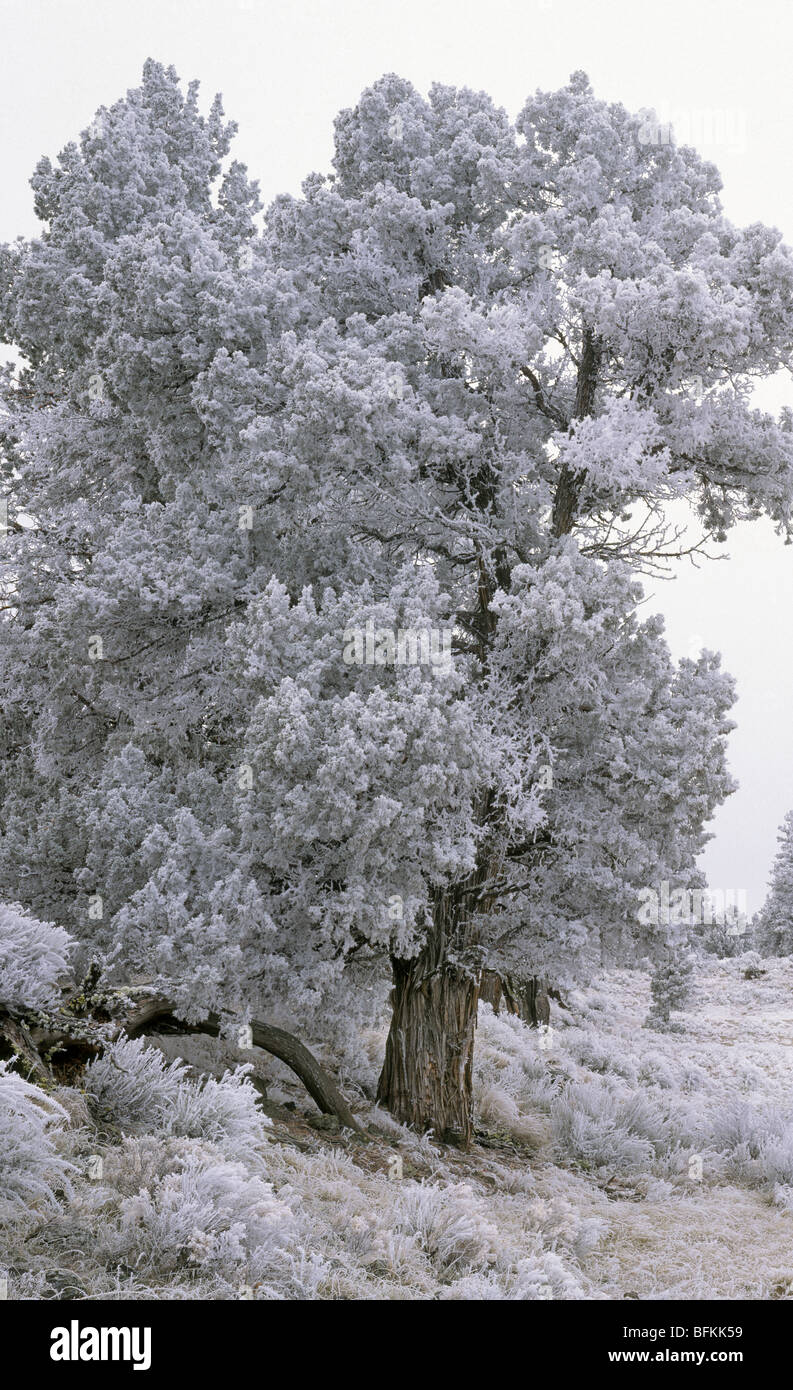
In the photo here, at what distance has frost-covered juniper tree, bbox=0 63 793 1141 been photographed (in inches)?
330

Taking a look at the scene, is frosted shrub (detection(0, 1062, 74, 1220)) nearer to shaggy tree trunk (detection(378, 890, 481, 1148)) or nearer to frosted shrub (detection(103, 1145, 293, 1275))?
frosted shrub (detection(103, 1145, 293, 1275))

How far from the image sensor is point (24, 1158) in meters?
5.32

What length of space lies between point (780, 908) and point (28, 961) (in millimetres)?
29140

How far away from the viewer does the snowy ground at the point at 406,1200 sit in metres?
5.09

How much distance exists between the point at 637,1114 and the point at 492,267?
8419 millimetres

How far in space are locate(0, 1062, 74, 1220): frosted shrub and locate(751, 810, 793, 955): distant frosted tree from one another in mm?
29366

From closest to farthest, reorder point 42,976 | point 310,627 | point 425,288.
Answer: point 42,976 < point 310,627 < point 425,288

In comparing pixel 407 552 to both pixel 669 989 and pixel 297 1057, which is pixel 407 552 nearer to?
pixel 297 1057

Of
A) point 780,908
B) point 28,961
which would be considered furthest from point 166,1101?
point 780,908

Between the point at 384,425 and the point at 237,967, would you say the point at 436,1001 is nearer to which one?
the point at 237,967

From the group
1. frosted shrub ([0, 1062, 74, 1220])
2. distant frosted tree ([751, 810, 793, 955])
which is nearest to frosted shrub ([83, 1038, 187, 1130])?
frosted shrub ([0, 1062, 74, 1220])
